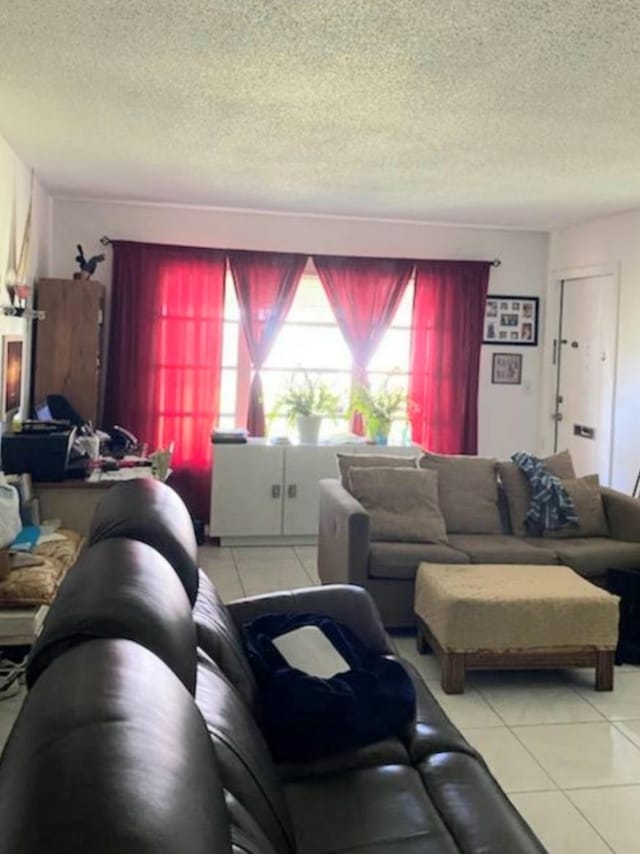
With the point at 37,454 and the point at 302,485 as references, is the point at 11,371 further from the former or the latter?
the point at 302,485

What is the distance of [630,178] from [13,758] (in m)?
4.75

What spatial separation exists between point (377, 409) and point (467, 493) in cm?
181

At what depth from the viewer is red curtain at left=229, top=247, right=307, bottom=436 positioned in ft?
20.8

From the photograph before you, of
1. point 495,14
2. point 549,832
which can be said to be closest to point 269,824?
point 549,832

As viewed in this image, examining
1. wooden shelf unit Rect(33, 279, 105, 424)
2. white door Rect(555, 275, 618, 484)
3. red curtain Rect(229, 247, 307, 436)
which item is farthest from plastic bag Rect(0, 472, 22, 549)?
white door Rect(555, 275, 618, 484)

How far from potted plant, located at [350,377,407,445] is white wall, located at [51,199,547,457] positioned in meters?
0.92

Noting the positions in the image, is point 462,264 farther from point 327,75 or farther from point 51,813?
point 51,813

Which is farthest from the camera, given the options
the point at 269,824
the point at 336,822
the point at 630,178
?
the point at 630,178

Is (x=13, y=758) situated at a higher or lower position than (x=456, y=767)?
higher

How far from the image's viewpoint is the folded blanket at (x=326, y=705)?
2.12 metres

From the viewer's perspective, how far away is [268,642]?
247 centimetres

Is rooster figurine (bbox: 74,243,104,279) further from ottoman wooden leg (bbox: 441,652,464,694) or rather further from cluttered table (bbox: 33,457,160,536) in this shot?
ottoman wooden leg (bbox: 441,652,464,694)

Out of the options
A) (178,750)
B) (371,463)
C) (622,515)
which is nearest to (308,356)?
(371,463)

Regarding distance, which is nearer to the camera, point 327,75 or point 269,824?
point 269,824
